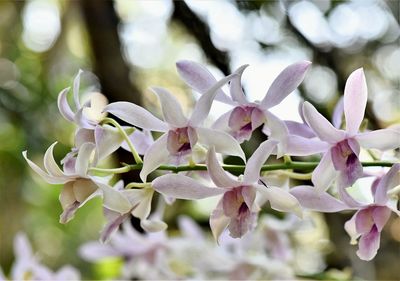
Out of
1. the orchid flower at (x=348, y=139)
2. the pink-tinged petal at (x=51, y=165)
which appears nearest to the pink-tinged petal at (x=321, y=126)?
the orchid flower at (x=348, y=139)

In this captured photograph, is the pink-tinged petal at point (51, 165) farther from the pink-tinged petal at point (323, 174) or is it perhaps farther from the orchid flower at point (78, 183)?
the pink-tinged petal at point (323, 174)

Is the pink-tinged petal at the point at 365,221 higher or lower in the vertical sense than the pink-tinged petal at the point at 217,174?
lower

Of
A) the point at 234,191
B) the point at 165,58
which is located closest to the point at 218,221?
the point at 234,191

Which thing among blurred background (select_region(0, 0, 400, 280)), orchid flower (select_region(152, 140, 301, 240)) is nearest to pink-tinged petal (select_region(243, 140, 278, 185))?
orchid flower (select_region(152, 140, 301, 240))

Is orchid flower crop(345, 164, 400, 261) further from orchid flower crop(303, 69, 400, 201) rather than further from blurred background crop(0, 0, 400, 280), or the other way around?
blurred background crop(0, 0, 400, 280)

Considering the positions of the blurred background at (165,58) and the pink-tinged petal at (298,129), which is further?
the blurred background at (165,58)

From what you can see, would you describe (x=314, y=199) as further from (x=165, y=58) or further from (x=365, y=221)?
(x=165, y=58)

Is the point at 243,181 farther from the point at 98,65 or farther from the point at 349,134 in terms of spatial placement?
the point at 98,65
